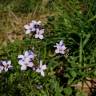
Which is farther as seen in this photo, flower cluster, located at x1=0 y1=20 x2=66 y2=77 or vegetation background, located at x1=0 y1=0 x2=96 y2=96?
vegetation background, located at x1=0 y1=0 x2=96 y2=96

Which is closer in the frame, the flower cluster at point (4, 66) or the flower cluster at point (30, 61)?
the flower cluster at point (30, 61)

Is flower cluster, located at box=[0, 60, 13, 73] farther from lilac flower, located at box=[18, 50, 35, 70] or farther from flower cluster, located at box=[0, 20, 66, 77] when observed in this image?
lilac flower, located at box=[18, 50, 35, 70]

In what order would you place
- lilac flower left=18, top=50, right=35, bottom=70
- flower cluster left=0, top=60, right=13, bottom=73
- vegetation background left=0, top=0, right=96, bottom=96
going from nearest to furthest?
1. lilac flower left=18, top=50, right=35, bottom=70
2. flower cluster left=0, top=60, right=13, bottom=73
3. vegetation background left=0, top=0, right=96, bottom=96

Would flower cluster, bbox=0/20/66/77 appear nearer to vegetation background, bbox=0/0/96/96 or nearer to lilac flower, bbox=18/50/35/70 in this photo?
lilac flower, bbox=18/50/35/70

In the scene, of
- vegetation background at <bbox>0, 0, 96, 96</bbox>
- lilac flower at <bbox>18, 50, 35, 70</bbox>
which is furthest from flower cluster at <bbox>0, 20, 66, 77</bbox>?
vegetation background at <bbox>0, 0, 96, 96</bbox>

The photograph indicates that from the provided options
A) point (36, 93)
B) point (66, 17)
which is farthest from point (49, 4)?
point (36, 93)

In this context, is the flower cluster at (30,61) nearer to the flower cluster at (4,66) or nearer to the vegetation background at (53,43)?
the flower cluster at (4,66)

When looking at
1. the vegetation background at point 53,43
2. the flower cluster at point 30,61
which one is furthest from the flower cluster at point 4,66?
the vegetation background at point 53,43

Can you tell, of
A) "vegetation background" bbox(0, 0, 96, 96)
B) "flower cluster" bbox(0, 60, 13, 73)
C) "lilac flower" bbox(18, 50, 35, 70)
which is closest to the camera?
"lilac flower" bbox(18, 50, 35, 70)

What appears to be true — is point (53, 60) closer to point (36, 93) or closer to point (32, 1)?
point (36, 93)
